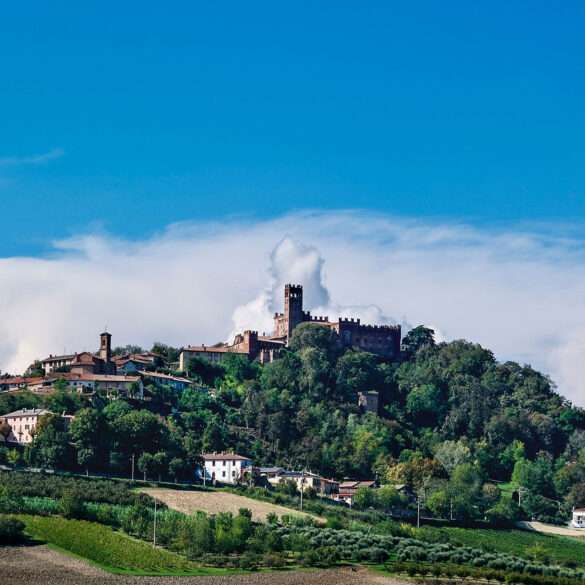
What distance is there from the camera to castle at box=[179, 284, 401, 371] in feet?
547

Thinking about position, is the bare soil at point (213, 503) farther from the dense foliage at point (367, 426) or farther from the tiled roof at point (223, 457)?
the tiled roof at point (223, 457)

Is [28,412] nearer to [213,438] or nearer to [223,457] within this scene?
[223,457]

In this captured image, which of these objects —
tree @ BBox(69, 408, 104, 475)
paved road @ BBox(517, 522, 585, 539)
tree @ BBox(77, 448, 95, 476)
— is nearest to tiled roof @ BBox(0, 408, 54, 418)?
tree @ BBox(69, 408, 104, 475)

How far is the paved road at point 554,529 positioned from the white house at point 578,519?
2.36 metres

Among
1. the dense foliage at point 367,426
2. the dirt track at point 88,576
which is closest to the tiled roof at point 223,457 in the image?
the dense foliage at point 367,426

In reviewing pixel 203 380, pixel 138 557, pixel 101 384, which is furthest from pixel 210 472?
pixel 138 557

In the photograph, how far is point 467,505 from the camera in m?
126

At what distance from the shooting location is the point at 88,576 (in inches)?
2918

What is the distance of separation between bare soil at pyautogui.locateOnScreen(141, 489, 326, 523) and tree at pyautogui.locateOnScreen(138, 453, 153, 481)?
418 centimetres

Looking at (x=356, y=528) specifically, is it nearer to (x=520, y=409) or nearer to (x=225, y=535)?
(x=225, y=535)

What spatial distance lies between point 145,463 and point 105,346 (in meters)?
38.1

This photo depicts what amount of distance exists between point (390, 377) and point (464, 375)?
10.3m

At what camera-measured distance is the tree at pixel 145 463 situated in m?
115

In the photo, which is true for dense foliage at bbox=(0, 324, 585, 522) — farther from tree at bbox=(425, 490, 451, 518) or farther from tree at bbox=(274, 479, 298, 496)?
tree at bbox=(274, 479, 298, 496)
